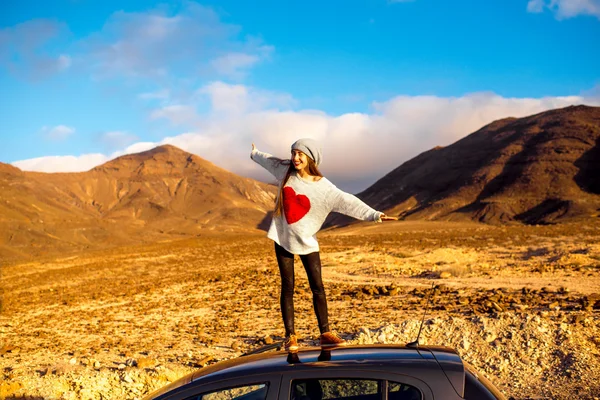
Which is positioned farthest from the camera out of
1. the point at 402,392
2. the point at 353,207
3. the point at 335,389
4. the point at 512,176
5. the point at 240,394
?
the point at 512,176

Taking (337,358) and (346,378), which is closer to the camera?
(346,378)

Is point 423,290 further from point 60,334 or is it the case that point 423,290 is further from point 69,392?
point 69,392

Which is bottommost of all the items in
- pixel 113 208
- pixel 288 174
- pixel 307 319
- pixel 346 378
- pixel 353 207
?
pixel 307 319

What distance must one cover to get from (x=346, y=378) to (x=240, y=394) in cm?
63

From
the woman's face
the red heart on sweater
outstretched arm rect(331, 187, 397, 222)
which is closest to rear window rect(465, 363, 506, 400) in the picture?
outstretched arm rect(331, 187, 397, 222)

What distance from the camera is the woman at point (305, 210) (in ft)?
17.8

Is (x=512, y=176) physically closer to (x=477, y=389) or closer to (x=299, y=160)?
(x=299, y=160)

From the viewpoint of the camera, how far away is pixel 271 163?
5898 millimetres

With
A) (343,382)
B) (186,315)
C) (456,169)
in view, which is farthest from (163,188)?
(343,382)

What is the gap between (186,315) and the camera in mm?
13648

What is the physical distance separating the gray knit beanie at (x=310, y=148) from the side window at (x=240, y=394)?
279cm

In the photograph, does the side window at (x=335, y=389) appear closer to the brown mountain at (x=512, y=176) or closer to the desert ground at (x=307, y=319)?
the desert ground at (x=307, y=319)

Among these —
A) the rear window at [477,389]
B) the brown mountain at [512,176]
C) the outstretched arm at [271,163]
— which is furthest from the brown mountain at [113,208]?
the rear window at [477,389]

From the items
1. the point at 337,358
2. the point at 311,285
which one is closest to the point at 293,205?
the point at 311,285
